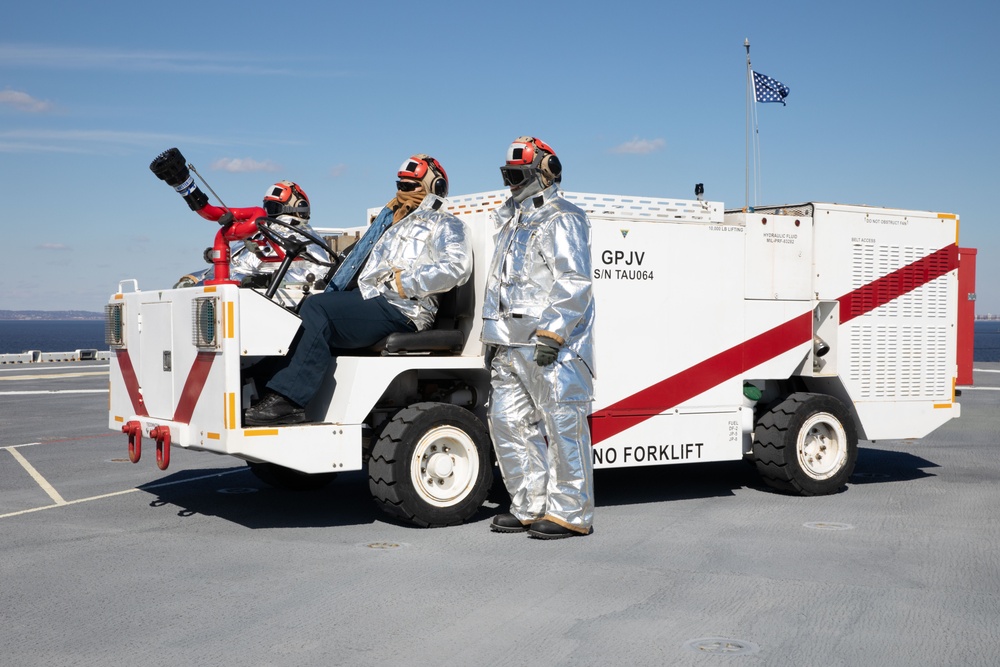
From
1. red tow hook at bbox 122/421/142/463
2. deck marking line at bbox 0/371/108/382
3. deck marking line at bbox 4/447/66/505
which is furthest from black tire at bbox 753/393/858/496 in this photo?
deck marking line at bbox 0/371/108/382

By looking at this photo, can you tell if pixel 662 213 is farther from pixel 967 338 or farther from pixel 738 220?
pixel 967 338

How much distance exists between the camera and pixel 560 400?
7184mm

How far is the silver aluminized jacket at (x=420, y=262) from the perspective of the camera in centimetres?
756

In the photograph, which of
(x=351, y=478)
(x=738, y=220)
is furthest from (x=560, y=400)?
(x=351, y=478)

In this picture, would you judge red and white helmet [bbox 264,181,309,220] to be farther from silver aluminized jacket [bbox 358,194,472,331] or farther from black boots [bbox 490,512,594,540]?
black boots [bbox 490,512,594,540]

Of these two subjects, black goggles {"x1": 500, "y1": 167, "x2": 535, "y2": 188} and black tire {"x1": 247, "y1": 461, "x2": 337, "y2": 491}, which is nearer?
black goggles {"x1": 500, "y1": 167, "x2": 535, "y2": 188}

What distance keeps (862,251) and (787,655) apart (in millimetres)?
5568

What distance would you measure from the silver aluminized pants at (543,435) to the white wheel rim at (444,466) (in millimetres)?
255

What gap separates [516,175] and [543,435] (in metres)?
1.77

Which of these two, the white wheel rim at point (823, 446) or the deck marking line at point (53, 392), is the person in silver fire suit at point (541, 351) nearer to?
the white wheel rim at point (823, 446)

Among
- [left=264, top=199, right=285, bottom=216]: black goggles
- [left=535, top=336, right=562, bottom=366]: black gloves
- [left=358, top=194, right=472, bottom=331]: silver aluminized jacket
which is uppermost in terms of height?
[left=264, top=199, right=285, bottom=216]: black goggles

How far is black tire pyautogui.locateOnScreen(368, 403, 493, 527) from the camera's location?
7.30 m

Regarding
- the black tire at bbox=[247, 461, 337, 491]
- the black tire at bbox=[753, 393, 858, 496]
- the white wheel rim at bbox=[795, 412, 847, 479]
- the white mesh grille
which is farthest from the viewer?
the white mesh grille

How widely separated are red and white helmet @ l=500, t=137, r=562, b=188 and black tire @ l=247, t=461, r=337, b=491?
10.6ft
